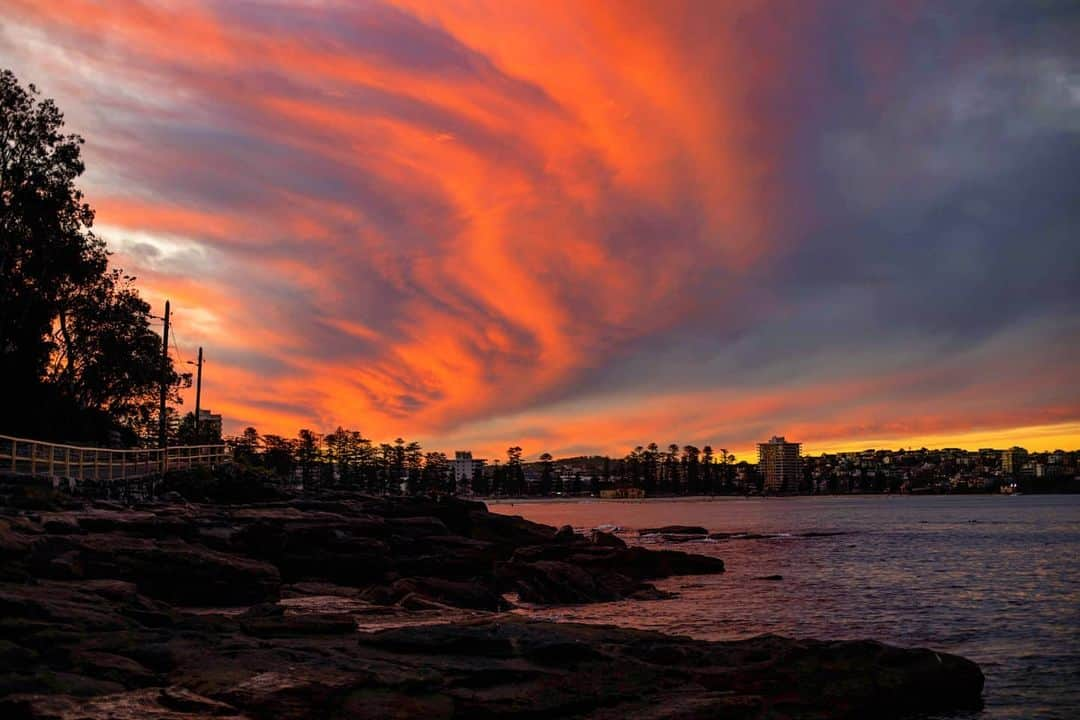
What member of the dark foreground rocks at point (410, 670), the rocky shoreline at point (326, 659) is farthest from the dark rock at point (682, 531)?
the dark foreground rocks at point (410, 670)

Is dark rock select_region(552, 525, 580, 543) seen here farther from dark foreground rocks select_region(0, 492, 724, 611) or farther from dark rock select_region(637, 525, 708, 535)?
dark rock select_region(637, 525, 708, 535)

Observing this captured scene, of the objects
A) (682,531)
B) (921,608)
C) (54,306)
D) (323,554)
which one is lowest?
(682,531)

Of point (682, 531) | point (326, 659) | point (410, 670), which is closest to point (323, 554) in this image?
point (326, 659)

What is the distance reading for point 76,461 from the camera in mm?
39688

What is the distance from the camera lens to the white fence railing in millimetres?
33688

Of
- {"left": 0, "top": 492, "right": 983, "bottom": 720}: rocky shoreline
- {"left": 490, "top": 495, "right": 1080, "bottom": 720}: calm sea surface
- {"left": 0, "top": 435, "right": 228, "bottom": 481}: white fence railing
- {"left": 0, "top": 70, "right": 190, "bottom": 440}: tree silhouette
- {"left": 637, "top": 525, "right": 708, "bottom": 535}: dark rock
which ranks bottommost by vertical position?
{"left": 637, "top": 525, "right": 708, "bottom": 535}: dark rock

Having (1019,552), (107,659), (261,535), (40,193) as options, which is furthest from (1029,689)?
(40,193)

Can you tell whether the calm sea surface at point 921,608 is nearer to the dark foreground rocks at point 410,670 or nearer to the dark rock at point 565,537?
the dark foreground rocks at point 410,670

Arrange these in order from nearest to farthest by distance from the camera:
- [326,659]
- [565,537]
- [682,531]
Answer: [326,659]
[565,537]
[682,531]

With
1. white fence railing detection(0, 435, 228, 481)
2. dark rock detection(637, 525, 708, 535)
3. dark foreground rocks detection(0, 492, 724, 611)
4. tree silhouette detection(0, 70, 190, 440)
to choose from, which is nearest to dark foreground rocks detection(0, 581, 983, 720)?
dark foreground rocks detection(0, 492, 724, 611)

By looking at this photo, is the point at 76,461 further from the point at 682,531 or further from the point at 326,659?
the point at 682,531

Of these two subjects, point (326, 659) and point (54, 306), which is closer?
point (326, 659)

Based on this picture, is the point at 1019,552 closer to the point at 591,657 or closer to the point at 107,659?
the point at 591,657

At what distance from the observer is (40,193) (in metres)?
53.9
